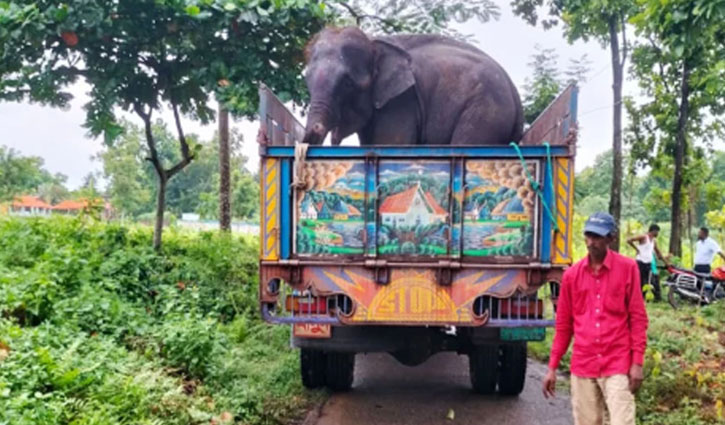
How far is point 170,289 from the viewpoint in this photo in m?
6.83

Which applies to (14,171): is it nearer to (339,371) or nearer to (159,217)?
(159,217)

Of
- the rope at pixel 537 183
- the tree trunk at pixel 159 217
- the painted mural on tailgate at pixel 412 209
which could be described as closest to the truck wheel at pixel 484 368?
the painted mural on tailgate at pixel 412 209

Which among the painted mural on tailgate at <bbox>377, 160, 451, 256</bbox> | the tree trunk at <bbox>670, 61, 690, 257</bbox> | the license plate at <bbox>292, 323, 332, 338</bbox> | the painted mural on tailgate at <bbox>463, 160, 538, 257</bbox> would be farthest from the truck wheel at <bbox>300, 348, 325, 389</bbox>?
the tree trunk at <bbox>670, 61, 690, 257</bbox>

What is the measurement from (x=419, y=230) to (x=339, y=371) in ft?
6.54

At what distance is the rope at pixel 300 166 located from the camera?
170 inches

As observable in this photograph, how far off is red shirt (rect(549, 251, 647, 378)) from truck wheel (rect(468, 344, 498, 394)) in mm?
2057

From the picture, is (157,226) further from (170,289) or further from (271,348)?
(271,348)

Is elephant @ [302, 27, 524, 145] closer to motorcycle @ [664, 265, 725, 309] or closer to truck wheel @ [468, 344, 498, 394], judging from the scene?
truck wheel @ [468, 344, 498, 394]

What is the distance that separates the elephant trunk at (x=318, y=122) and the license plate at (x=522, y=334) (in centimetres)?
204

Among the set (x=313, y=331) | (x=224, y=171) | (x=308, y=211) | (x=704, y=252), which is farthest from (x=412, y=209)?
(x=704, y=252)

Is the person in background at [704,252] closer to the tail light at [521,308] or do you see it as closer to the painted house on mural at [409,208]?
the tail light at [521,308]

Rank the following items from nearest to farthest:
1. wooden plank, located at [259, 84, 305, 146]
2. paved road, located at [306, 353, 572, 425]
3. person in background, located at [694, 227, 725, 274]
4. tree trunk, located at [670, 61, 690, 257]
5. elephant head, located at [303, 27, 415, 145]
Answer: wooden plank, located at [259, 84, 305, 146] < paved road, located at [306, 353, 572, 425] < elephant head, located at [303, 27, 415, 145] < person in background, located at [694, 227, 725, 274] < tree trunk, located at [670, 61, 690, 257]

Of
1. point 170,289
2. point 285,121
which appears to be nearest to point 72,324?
point 170,289

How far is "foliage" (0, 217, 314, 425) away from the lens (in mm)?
3881
